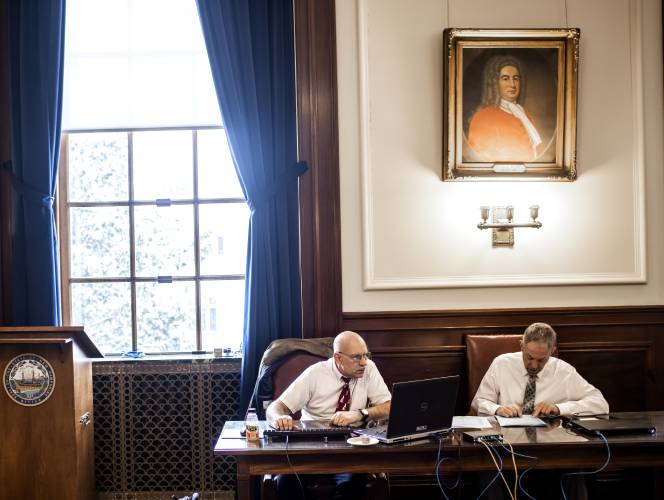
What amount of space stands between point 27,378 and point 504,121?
129 inches

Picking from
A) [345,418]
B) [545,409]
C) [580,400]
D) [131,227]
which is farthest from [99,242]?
[580,400]

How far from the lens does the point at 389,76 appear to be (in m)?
5.02

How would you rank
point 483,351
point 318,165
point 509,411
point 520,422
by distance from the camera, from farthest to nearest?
point 318,165 → point 483,351 → point 509,411 → point 520,422

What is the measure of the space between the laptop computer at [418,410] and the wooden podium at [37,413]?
5.50 feet

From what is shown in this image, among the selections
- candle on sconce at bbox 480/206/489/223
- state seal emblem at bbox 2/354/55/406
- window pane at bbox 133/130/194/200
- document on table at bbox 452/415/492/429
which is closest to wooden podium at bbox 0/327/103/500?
state seal emblem at bbox 2/354/55/406

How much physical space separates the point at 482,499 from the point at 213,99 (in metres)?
3.11

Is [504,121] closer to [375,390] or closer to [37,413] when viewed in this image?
[375,390]

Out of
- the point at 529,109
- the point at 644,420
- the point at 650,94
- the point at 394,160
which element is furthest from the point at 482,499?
the point at 650,94

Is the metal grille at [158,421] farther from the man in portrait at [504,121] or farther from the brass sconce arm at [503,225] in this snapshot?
the man in portrait at [504,121]

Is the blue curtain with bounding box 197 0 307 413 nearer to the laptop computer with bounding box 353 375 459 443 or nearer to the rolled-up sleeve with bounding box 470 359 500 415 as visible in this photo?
the rolled-up sleeve with bounding box 470 359 500 415

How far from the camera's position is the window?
5.32 meters

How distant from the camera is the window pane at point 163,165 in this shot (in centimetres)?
534

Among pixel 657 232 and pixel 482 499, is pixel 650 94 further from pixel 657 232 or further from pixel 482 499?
pixel 482 499

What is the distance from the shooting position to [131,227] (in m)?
5.32
